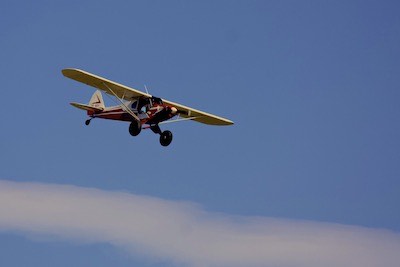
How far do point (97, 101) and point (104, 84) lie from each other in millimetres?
2947

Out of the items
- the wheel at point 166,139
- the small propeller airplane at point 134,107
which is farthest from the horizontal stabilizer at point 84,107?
the wheel at point 166,139

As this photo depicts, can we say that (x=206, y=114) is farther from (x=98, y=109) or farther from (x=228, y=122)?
(x=98, y=109)

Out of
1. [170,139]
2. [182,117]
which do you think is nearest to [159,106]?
[170,139]

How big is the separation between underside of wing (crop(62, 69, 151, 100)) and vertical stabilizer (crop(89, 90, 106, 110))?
176cm

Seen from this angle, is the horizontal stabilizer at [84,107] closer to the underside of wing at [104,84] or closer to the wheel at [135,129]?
the underside of wing at [104,84]

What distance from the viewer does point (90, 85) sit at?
52875 mm

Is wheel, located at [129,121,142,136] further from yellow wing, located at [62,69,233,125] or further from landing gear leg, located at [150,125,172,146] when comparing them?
yellow wing, located at [62,69,233,125]

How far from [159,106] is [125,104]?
194 cm

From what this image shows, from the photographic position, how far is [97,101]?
182 ft

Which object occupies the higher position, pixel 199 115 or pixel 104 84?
pixel 199 115

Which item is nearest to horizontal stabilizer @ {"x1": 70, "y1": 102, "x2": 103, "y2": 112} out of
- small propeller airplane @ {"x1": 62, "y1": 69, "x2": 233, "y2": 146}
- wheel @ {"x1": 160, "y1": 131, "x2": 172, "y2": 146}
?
small propeller airplane @ {"x1": 62, "y1": 69, "x2": 233, "y2": 146}

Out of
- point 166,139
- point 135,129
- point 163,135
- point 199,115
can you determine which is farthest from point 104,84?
point 199,115

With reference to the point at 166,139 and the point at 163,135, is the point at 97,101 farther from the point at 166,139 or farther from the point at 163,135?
the point at 166,139

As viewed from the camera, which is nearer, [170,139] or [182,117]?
[170,139]
